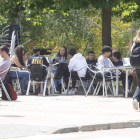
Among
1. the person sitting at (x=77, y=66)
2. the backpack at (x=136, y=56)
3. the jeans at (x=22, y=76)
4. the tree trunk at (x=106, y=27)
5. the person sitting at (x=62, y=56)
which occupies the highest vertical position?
the tree trunk at (x=106, y=27)

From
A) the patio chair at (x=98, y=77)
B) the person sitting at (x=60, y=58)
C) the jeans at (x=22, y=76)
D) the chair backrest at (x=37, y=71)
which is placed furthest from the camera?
the person sitting at (x=60, y=58)

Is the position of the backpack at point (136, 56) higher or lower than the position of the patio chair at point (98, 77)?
higher

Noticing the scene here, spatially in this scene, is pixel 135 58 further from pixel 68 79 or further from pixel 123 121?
pixel 68 79

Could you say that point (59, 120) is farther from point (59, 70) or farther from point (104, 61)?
point (59, 70)

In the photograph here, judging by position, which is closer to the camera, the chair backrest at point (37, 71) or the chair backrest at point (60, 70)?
the chair backrest at point (37, 71)

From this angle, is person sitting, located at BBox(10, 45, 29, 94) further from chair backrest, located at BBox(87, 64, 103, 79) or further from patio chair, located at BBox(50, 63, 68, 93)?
chair backrest, located at BBox(87, 64, 103, 79)

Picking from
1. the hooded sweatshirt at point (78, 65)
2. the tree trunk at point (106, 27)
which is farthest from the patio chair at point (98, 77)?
the tree trunk at point (106, 27)

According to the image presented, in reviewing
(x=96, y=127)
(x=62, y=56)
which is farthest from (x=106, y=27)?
(x=96, y=127)

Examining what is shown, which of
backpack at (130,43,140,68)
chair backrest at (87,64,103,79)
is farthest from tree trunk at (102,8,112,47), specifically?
backpack at (130,43,140,68)

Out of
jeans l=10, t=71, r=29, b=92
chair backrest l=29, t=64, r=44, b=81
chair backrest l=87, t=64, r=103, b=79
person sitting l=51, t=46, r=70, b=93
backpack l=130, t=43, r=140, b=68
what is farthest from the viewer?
person sitting l=51, t=46, r=70, b=93

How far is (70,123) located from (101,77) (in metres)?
9.39

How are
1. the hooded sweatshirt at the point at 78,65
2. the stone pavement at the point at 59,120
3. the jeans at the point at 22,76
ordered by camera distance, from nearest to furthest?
the stone pavement at the point at 59,120, the jeans at the point at 22,76, the hooded sweatshirt at the point at 78,65

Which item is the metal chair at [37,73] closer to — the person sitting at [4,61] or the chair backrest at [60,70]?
the chair backrest at [60,70]

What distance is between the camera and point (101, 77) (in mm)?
19281
